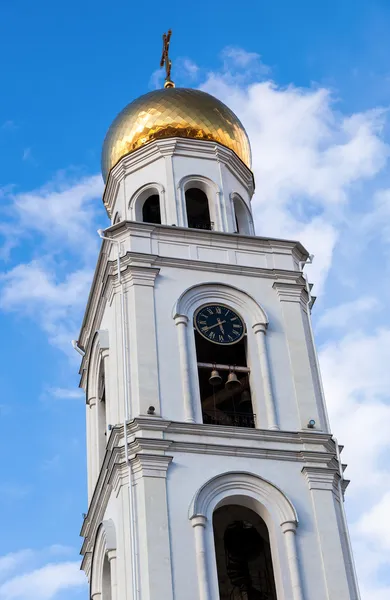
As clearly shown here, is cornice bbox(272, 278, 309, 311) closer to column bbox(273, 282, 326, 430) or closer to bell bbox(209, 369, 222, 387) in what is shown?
column bbox(273, 282, 326, 430)

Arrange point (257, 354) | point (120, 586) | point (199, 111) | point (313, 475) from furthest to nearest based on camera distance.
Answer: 1. point (199, 111)
2. point (257, 354)
3. point (313, 475)
4. point (120, 586)

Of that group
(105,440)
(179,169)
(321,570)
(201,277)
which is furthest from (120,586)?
(179,169)

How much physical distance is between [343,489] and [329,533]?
183 cm

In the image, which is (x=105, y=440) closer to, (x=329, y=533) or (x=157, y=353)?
(x=157, y=353)

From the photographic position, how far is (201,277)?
32.7 meters

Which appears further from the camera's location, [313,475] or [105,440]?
[105,440]

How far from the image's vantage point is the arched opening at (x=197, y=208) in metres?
36.4

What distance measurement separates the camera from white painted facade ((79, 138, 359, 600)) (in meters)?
27.6

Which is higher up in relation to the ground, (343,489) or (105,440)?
(105,440)

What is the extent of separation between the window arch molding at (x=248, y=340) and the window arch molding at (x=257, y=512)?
62.6 inches

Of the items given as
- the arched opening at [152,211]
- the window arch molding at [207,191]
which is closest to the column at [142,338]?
the window arch molding at [207,191]

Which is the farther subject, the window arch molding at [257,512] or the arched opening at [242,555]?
the arched opening at [242,555]

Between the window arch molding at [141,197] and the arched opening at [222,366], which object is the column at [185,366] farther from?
the window arch molding at [141,197]

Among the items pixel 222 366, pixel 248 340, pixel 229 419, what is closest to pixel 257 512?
pixel 229 419
